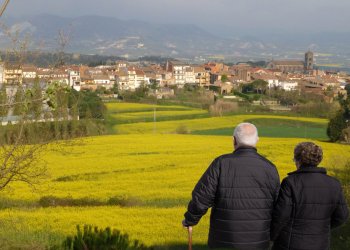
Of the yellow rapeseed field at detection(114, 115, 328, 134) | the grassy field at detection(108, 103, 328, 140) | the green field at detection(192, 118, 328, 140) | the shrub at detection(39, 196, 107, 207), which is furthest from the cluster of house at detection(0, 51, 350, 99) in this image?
the shrub at detection(39, 196, 107, 207)

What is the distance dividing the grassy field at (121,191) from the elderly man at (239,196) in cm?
227

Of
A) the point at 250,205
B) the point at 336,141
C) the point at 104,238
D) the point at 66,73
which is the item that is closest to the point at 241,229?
the point at 250,205

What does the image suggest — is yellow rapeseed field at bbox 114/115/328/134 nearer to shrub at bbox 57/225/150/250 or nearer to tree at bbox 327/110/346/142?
tree at bbox 327/110/346/142

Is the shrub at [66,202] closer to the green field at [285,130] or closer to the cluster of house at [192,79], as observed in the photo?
the green field at [285,130]

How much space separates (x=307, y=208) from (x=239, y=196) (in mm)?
684

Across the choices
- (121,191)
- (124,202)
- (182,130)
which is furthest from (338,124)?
(124,202)

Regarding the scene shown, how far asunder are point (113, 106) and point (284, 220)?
54278mm

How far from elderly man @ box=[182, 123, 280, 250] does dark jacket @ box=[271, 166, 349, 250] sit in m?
0.13

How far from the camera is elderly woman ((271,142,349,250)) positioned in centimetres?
518

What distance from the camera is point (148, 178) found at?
62.7 ft

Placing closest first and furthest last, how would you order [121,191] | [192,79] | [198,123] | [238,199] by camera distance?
[238,199] → [121,191] → [198,123] → [192,79]

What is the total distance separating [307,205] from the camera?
204 inches

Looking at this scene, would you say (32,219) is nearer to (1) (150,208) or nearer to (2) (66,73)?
(1) (150,208)

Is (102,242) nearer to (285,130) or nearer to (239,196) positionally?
(239,196)
